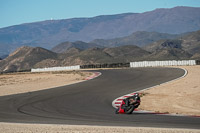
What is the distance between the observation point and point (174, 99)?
71.3 ft

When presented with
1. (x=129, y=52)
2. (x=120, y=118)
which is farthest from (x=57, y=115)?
(x=129, y=52)

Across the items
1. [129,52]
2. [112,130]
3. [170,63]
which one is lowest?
[112,130]

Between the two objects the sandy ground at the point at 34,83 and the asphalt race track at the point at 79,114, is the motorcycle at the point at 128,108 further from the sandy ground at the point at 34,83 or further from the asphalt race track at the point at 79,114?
the sandy ground at the point at 34,83

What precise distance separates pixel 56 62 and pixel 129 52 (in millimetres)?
51958

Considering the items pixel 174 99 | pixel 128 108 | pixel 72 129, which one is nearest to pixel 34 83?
pixel 174 99

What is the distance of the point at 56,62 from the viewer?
127938 mm

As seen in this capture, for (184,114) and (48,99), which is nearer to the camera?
(184,114)

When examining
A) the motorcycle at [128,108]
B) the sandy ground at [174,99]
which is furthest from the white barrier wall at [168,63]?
the motorcycle at [128,108]

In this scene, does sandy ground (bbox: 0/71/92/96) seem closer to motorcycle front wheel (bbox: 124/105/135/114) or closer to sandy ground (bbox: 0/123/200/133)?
motorcycle front wheel (bbox: 124/105/135/114)

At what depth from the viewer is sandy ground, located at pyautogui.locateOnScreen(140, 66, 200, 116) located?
1780cm

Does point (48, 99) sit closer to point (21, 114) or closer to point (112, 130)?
point (21, 114)

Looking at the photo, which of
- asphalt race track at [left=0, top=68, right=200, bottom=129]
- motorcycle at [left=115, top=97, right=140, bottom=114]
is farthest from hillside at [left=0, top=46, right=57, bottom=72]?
motorcycle at [left=115, top=97, right=140, bottom=114]

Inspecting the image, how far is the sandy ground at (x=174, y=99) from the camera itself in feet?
58.4

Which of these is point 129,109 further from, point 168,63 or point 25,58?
point 25,58
